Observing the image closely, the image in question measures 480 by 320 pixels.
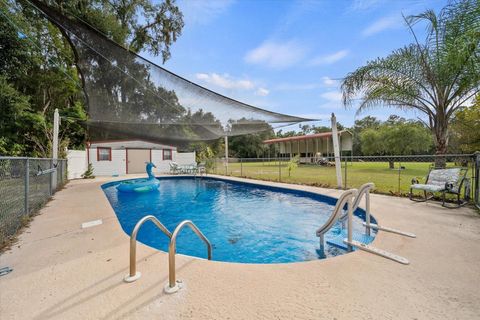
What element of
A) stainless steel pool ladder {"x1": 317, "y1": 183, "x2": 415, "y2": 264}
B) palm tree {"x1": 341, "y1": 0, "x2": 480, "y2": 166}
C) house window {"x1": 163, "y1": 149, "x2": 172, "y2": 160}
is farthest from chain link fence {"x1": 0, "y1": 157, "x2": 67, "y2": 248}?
house window {"x1": 163, "y1": 149, "x2": 172, "y2": 160}

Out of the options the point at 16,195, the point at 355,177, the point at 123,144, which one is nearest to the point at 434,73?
the point at 355,177

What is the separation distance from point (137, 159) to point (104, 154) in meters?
2.19

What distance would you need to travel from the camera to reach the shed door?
635 inches

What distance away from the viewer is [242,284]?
199 cm

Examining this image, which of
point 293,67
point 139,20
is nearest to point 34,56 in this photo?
point 139,20

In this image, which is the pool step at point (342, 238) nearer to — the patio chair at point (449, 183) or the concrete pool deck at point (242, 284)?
the concrete pool deck at point (242, 284)

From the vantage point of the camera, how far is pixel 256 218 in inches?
223

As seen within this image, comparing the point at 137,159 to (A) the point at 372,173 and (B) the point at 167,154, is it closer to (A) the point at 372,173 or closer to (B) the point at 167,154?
(B) the point at 167,154

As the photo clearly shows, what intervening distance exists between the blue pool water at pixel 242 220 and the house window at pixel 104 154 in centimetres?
739

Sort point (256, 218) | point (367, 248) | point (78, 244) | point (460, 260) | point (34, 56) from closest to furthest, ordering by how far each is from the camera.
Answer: point (460, 260), point (367, 248), point (78, 244), point (256, 218), point (34, 56)

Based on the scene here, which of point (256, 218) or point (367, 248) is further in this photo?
point (256, 218)

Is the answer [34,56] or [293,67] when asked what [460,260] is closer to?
[293,67]

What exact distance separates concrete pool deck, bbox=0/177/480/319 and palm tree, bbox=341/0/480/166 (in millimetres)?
3789

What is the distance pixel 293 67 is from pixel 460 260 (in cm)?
Result: 905
